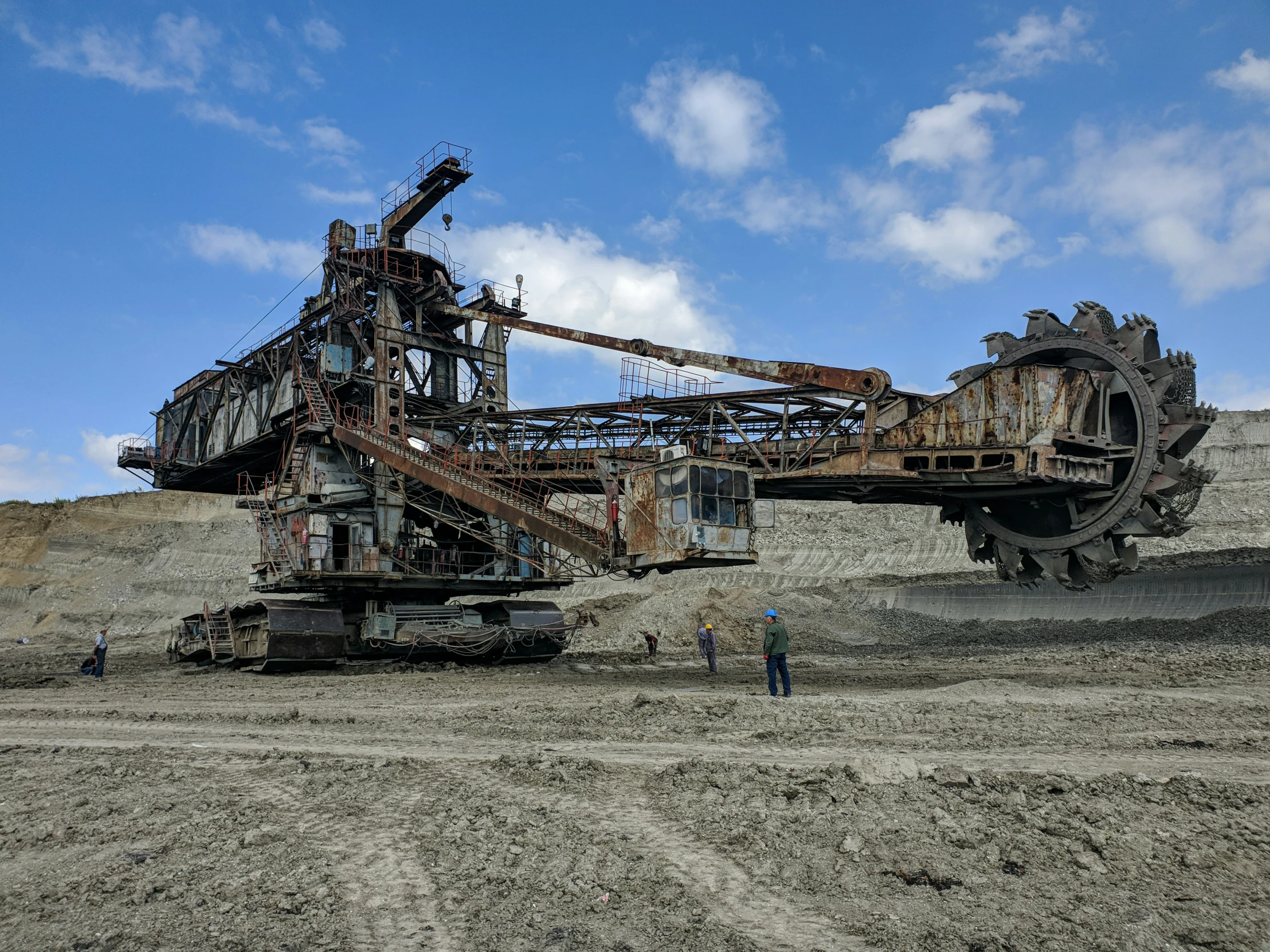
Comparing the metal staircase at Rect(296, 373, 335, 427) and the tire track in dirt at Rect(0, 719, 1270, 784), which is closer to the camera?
the tire track in dirt at Rect(0, 719, 1270, 784)

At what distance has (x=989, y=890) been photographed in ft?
15.6

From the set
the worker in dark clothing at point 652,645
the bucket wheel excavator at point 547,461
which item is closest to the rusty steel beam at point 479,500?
the bucket wheel excavator at point 547,461

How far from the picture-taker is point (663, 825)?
621cm

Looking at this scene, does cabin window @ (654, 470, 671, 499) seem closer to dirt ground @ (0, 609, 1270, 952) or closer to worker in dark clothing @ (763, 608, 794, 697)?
worker in dark clothing @ (763, 608, 794, 697)

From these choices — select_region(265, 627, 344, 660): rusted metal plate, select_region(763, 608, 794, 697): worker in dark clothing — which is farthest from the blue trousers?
select_region(265, 627, 344, 660): rusted metal plate

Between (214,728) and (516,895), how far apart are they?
26.6ft

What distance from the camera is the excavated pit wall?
2406 cm

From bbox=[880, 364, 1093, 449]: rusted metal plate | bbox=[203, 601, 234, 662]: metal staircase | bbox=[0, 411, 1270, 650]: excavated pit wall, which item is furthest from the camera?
bbox=[0, 411, 1270, 650]: excavated pit wall

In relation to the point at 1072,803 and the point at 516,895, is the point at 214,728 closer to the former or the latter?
the point at 516,895

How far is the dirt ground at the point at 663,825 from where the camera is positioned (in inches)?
176

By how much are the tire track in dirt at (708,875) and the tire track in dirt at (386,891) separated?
1.28 m

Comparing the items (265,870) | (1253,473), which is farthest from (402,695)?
(1253,473)

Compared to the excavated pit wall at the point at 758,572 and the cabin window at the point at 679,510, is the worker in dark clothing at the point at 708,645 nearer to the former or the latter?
the cabin window at the point at 679,510

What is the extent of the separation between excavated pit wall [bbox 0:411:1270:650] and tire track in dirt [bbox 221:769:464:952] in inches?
792
